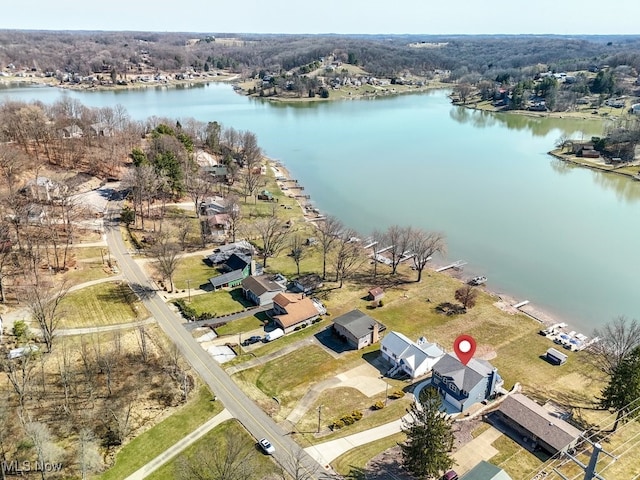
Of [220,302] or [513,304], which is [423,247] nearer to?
[513,304]

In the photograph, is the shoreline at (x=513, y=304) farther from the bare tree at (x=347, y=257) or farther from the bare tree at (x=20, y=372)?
the bare tree at (x=20, y=372)

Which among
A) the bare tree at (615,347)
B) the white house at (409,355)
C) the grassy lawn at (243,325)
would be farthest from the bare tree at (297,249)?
the bare tree at (615,347)

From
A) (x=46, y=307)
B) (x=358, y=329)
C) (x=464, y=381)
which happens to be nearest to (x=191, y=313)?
(x=46, y=307)

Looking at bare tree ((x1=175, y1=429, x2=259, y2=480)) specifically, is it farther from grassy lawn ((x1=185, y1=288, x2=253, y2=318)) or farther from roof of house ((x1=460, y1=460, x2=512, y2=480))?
grassy lawn ((x1=185, y1=288, x2=253, y2=318))

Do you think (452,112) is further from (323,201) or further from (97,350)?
(97,350)

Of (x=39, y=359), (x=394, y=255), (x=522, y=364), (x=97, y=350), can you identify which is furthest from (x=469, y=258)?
(x=39, y=359)

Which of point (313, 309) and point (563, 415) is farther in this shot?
point (313, 309)
